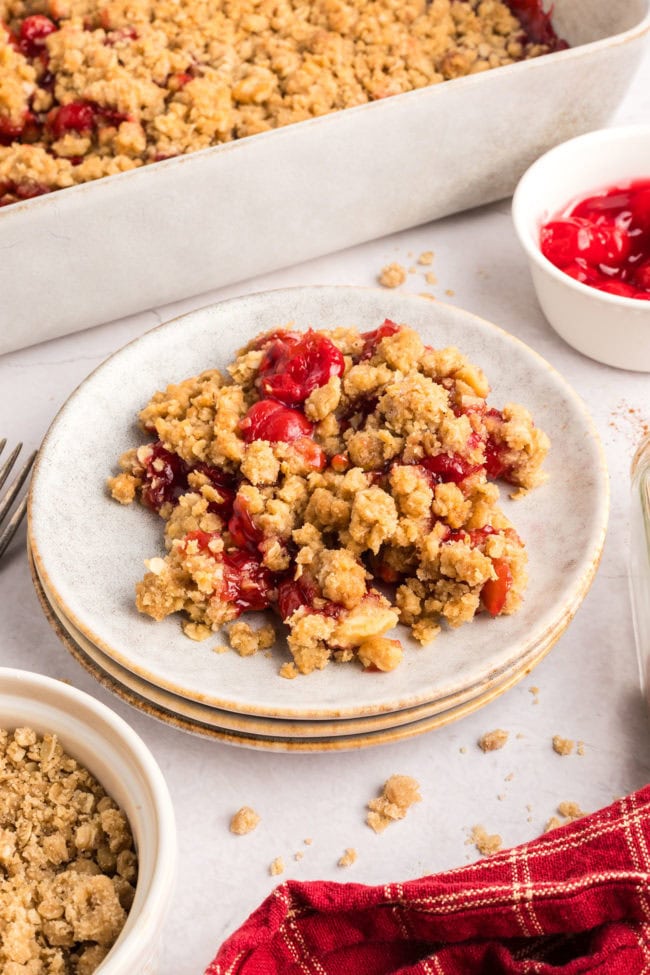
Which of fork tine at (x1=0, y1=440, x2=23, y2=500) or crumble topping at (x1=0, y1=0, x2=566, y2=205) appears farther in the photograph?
crumble topping at (x1=0, y1=0, x2=566, y2=205)

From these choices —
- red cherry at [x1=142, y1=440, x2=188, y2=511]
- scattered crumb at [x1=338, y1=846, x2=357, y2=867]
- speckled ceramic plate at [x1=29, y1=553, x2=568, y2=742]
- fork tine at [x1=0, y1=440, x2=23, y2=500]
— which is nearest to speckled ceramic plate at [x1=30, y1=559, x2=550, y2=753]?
speckled ceramic plate at [x1=29, y1=553, x2=568, y2=742]

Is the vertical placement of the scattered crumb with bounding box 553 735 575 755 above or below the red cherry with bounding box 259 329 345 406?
below

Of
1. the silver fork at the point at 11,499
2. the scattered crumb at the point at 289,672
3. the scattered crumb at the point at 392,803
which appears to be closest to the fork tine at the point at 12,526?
the silver fork at the point at 11,499

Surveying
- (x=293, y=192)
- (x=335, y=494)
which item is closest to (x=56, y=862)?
(x=335, y=494)

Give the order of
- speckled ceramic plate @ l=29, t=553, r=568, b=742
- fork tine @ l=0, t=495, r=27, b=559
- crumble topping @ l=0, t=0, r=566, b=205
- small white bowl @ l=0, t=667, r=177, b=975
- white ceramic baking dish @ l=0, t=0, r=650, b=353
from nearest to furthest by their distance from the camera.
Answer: small white bowl @ l=0, t=667, r=177, b=975, speckled ceramic plate @ l=29, t=553, r=568, b=742, fork tine @ l=0, t=495, r=27, b=559, white ceramic baking dish @ l=0, t=0, r=650, b=353, crumble topping @ l=0, t=0, r=566, b=205

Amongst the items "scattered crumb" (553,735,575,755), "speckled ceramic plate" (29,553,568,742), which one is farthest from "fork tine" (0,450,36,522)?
"scattered crumb" (553,735,575,755)

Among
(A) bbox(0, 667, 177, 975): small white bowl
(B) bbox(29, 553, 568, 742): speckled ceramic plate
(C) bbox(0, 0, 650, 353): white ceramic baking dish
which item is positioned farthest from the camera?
(C) bbox(0, 0, 650, 353): white ceramic baking dish

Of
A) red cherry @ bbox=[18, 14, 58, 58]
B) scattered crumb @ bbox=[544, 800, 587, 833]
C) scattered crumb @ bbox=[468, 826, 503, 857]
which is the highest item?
red cherry @ bbox=[18, 14, 58, 58]

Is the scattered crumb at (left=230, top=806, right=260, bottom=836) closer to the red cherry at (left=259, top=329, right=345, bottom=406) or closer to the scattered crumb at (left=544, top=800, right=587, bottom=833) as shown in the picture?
the scattered crumb at (left=544, top=800, right=587, bottom=833)
